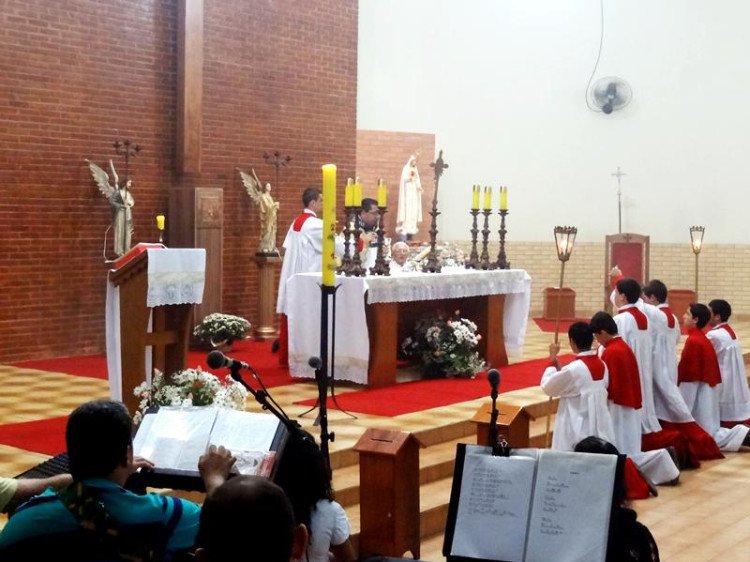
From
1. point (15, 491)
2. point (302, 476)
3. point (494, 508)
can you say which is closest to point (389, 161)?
point (494, 508)

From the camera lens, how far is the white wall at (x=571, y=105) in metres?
18.6

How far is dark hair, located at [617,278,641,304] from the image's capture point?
917 centimetres

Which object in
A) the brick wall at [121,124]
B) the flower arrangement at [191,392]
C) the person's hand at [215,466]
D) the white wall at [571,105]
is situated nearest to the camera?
the person's hand at [215,466]

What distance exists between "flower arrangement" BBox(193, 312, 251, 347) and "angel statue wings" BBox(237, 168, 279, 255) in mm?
1546

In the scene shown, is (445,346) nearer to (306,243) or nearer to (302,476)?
(306,243)

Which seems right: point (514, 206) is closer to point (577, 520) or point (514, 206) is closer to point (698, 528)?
point (698, 528)

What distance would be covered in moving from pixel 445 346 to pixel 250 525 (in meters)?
8.69

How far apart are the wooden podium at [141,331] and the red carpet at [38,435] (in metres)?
0.75

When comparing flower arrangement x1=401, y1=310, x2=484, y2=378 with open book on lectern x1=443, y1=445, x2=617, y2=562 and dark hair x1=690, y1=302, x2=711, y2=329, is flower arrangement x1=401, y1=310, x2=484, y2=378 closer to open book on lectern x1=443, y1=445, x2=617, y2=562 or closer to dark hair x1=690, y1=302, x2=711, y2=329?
dark hair x1=690, y1=302, x2=711, y2=329

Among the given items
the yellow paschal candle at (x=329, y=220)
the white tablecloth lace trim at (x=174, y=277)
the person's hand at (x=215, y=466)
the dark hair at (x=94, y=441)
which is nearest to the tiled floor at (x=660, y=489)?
the white tablecloth lace trim at (x=174, y=277)

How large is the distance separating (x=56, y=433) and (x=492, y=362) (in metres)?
5.16

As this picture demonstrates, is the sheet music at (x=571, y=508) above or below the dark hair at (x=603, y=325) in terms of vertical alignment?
below

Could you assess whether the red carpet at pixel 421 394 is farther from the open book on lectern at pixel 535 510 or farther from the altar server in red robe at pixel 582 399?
the open book on lectern at pixel 535 510

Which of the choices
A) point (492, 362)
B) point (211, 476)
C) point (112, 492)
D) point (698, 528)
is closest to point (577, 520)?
point (211, 476)
